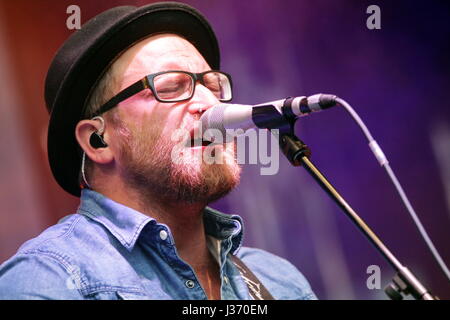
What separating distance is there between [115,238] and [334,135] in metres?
1.13

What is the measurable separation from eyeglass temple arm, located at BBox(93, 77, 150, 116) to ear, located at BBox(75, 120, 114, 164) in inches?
2.2

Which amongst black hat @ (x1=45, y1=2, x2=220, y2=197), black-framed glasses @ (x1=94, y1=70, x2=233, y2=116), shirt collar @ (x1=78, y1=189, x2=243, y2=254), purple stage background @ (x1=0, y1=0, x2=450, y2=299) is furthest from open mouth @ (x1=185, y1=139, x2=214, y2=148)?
purple stage background @ (x1=0, y1=0, x2=450, y2=299)

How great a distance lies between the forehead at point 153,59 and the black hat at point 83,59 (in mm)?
26

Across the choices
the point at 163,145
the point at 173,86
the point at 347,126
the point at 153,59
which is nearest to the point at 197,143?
the point at 163,145

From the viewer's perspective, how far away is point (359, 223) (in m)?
1.19

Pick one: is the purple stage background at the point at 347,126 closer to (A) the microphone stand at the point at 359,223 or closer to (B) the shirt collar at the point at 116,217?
(B) the shirt collar at the point at 116,217

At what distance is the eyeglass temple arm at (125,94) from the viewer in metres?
1.59

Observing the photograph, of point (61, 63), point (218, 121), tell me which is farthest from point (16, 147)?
point (218, 121)

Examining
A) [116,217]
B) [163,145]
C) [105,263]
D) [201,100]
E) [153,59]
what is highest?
[153,59]

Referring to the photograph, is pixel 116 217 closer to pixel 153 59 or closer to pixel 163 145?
pixel 163 145

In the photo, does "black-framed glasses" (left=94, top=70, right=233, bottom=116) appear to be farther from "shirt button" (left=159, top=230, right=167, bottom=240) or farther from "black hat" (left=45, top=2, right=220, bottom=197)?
"shirt button" (left=159, top=230, right=167, bottom=240)

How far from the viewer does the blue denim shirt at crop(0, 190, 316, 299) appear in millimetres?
1312

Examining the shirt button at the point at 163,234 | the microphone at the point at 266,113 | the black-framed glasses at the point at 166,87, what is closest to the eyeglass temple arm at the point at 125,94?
the black-framed glasses at the point at 166,87

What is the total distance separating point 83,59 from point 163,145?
Answer: 377 millimetres
